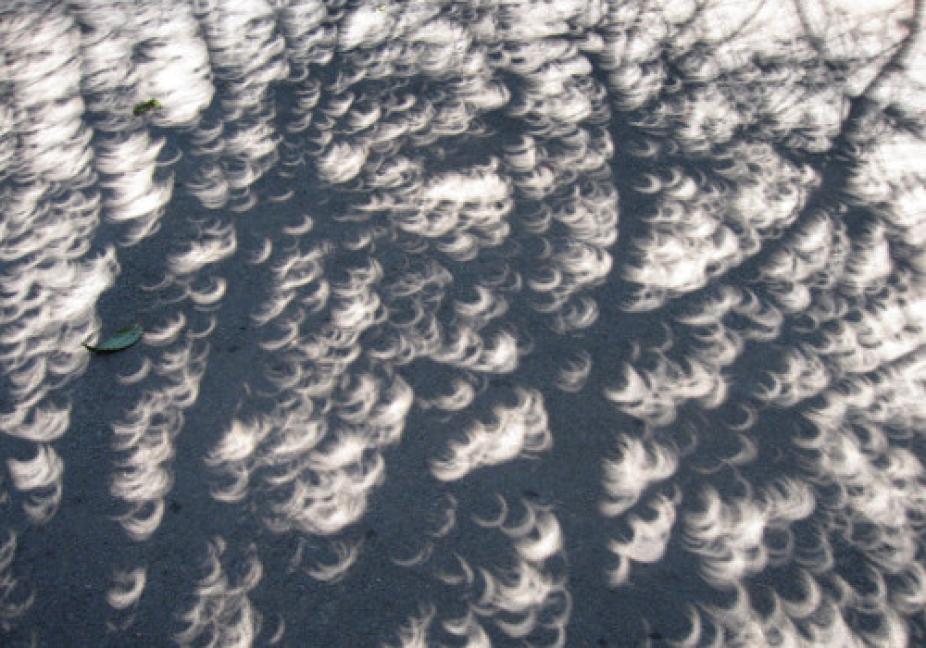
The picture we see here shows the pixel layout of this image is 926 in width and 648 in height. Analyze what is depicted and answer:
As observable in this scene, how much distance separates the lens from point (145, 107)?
13.1 feet

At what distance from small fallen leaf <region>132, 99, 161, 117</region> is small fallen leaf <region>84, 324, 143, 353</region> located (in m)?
1.43

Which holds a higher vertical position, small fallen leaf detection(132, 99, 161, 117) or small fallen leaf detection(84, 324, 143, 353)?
small fallen leaf detection(132, 99, 161, 117)

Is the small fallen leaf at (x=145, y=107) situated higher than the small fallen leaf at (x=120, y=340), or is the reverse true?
the small fallen leaf at (x=145, y=107)

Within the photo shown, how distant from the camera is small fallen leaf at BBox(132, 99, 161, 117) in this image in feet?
13.0

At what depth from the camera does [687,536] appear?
95.2 inches

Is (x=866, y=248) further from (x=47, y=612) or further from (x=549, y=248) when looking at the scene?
(x=47, y=612)

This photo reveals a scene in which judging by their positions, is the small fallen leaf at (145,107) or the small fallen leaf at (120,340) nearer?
the small fallen leaf at (120,340)

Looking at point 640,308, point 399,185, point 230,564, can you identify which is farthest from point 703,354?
point 230,564

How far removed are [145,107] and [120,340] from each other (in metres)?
1.53

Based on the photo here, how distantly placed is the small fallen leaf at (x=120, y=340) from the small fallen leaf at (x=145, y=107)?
56.3 inches

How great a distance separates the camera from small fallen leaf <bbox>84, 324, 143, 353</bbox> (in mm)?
2930

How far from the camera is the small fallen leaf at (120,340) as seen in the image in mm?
2930

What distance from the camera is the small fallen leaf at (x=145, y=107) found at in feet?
13.0

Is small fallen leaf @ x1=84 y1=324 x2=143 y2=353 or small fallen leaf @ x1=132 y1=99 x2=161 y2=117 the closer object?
small fallen leaf @ x1=84 y1=324 x2=143 y2=353
